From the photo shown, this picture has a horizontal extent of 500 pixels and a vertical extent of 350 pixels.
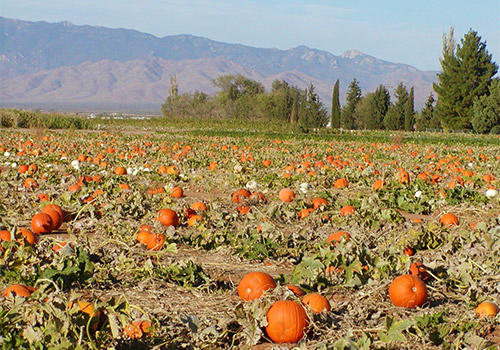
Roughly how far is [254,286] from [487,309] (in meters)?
1.46

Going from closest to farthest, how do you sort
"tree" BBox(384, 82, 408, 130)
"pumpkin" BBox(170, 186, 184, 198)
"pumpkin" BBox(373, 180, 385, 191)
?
"pumpkin" BBox(170, 186, 184, 198) → "pumpkin" BBox(373, 180, 385, 191) → "tree" BBox(384, 82, 408, 130)

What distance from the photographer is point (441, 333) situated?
3.62 meters

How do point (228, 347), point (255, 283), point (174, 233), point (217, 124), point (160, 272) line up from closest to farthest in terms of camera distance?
point (228, 347), point (255, 283), point (160, 272), point (174, 233), point (217, 124)

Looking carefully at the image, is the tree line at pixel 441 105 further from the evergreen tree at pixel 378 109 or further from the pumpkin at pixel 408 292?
the pumpkin at pixel 408 292

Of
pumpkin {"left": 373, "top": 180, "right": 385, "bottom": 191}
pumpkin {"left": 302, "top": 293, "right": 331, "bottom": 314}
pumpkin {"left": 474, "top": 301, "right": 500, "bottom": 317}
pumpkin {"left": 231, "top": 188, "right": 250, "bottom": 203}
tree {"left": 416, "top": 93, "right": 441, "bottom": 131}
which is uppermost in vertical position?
tree {"left": 416, "top": 93, "right": 441, "bottom": 131}

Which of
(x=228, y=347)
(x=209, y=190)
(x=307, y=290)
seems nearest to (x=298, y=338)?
(x=228, y=347)

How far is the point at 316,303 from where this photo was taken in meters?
3.89

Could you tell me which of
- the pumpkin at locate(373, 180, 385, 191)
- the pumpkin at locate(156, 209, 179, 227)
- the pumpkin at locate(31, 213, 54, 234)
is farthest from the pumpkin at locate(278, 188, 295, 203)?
the pumpkin at locate(31, 213, 54, 234)

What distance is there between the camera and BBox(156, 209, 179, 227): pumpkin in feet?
21.7

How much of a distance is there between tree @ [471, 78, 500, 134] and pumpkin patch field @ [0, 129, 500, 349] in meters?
40.3

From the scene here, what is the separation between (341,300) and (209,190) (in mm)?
5499

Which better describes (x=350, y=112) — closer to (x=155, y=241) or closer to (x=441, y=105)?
(x=441, y=105)

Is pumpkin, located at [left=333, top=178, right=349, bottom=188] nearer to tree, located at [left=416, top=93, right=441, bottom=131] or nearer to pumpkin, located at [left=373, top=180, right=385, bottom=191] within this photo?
pumpkin, located at [left=373, top=180, right=385, bottom=191]

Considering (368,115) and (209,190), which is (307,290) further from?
(368,115)
